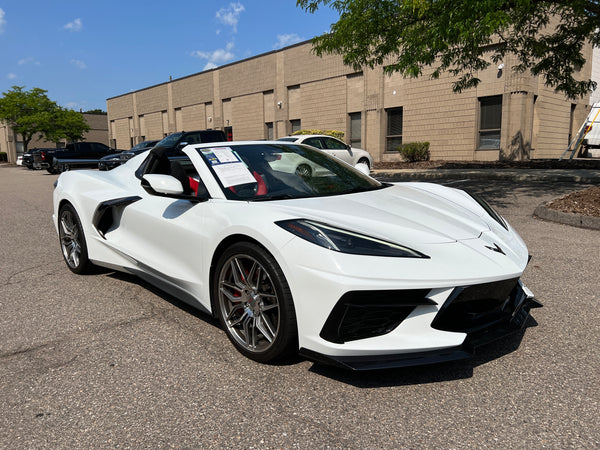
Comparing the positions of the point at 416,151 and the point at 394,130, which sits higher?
the point at 394,130

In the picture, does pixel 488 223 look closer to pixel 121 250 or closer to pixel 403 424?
pixel 403 424

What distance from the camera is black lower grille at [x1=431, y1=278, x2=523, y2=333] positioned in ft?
7.89

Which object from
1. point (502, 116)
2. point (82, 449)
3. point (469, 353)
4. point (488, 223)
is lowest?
point (82, 449)

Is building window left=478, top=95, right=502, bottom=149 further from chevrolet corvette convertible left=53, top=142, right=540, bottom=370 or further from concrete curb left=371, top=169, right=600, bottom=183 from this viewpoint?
chevrolet corvette convertible left=53, top=142, right=540, bottom=370

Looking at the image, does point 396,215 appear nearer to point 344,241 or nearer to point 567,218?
point 344,241

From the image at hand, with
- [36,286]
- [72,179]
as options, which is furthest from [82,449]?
[72,179]

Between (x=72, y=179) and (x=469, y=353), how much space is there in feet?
13.6

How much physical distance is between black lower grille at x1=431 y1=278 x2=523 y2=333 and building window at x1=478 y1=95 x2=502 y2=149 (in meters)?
19.8

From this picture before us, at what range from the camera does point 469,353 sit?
2.38 metres

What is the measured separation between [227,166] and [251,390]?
1586mm

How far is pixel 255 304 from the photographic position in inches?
110

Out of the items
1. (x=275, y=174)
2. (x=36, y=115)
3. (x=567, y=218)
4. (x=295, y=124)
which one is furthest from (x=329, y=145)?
(x=36, y=115)

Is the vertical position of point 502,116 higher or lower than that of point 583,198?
higher

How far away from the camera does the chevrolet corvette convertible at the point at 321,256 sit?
2367 mm
